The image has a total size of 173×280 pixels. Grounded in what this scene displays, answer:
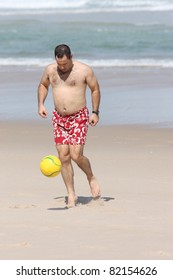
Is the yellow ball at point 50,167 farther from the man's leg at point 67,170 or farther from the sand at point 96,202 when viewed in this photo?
the sand at point 96,202

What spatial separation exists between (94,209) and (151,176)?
5.27 ft

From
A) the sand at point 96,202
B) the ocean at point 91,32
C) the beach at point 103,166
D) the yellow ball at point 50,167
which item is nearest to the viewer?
the sand at point 96,202

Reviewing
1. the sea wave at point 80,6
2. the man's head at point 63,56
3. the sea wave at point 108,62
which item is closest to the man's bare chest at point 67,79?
the man's head at point 63,56

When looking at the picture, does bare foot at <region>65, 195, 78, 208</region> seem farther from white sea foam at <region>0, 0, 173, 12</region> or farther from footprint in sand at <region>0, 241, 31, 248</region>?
white sea foam at <region>0, 0, 173, 12</region>

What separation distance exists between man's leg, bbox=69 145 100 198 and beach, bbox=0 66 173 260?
113 millimetres

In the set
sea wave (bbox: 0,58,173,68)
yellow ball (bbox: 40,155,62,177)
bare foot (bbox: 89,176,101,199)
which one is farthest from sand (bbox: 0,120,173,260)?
sea wave (bbox: 0,58,173,68)

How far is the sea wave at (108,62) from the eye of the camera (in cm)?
2186

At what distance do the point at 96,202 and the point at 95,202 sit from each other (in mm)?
12

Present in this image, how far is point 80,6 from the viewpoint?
152 ft

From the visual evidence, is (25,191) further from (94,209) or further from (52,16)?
(52,16)

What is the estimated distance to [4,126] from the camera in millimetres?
13633

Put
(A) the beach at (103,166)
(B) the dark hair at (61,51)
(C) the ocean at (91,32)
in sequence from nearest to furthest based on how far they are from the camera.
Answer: (A) the beach at (103,166)
(B) the dark hair at (61,51)
(C) the ocean at (91,32)

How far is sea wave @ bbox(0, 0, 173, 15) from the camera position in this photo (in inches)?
1711

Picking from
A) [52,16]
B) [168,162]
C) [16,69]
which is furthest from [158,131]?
[52,16]
